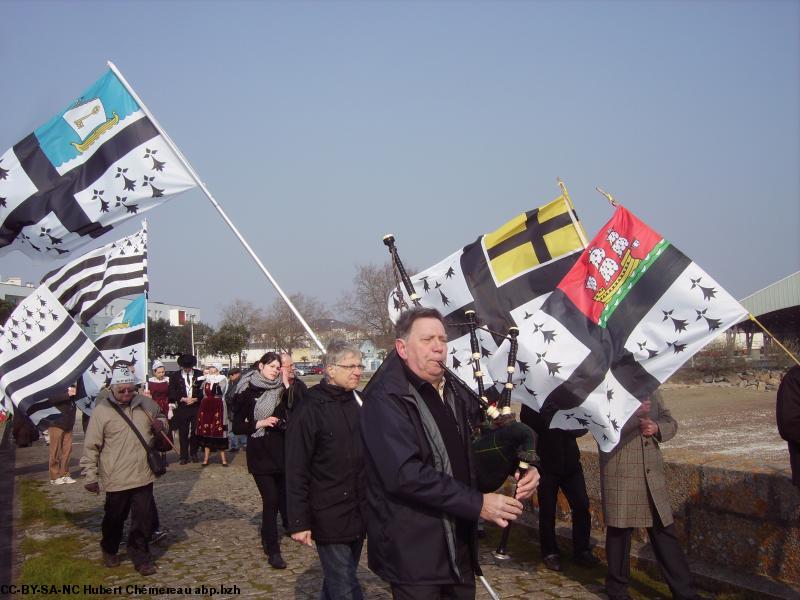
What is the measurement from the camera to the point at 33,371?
8.92 meters

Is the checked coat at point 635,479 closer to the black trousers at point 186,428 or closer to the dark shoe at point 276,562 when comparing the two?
the dark shoe at point 276,562

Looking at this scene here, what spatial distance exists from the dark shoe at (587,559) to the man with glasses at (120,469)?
152 inches

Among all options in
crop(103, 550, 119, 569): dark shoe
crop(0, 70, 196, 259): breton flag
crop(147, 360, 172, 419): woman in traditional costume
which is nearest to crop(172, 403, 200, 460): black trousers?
crop(147, 360, 172, 419): woman in traditional costume

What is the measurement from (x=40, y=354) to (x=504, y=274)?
5.40m

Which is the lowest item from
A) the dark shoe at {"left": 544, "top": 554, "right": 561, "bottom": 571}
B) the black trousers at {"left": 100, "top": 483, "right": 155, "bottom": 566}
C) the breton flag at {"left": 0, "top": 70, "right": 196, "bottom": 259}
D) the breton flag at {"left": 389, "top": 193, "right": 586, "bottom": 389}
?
the dark shoe at {"left": 544, "top": 554, "right": 561, "bottom": 571}

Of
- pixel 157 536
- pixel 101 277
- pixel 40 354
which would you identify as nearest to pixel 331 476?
pixel 157 536

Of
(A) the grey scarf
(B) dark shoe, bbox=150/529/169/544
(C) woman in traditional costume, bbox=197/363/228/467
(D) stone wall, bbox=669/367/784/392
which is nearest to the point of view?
(A) the grey scarf

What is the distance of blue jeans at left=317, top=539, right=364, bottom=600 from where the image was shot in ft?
15.4

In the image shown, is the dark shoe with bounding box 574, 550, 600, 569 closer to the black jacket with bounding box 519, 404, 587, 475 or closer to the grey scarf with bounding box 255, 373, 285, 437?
the black jacket with bounding box 519, 404, 587, 475

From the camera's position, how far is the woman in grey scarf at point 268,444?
292 inches

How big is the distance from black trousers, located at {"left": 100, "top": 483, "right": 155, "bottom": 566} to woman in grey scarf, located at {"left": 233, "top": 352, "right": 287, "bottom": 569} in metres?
1.04

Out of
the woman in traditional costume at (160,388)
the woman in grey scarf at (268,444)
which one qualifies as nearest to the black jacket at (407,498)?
the woman in grey scarf at (268,444)

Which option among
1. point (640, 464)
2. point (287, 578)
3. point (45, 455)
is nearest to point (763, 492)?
point (640, 464)

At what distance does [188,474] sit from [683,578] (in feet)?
32.5
